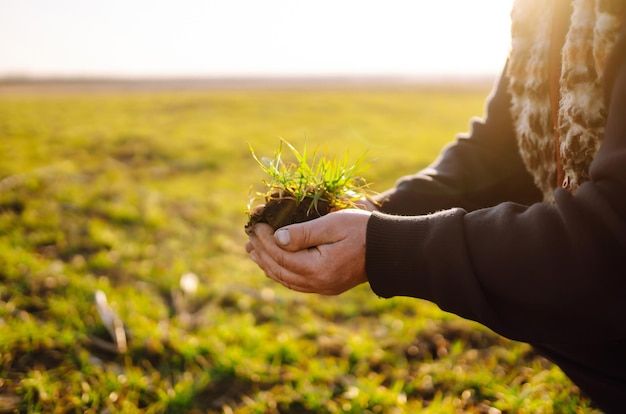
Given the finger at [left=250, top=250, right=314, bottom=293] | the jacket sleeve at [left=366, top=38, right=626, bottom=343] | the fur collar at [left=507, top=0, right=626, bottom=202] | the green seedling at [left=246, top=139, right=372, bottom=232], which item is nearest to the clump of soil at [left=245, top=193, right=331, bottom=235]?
the green seedling at [left=246, top=139, right=372, bottom=232]

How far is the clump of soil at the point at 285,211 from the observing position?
2061mm

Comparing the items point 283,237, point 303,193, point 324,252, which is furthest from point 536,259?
point 303,193

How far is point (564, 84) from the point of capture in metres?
1.80

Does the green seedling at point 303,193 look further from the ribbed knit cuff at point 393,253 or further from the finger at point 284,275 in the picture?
the ribbed knit cuff at point 393,253

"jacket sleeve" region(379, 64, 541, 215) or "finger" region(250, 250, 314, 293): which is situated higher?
"jacket sleeve" region(379, 64, 541, 215)

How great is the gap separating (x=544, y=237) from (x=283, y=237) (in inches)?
35.1

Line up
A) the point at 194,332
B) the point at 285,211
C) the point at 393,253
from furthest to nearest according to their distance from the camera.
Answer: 1. the point at 194,332
2. the point at 285,211
3. the point at 393,253

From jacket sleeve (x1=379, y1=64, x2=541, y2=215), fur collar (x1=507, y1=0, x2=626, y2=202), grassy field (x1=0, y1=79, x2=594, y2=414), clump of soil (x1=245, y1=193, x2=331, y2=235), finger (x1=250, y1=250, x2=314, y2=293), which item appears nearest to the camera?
fur collar (x1=507, y1=0, x2=626, y2=202)

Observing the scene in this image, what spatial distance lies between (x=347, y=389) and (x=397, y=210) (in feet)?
4.37

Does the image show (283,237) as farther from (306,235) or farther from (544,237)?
(544,237)

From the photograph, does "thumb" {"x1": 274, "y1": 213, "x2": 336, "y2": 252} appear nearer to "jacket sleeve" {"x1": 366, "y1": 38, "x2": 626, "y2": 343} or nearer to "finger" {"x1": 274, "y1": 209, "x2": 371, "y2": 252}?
"finger" {"x1": 274, "y1": 209, "x2": 371, "y2": 252}

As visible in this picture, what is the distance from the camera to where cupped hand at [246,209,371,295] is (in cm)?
177

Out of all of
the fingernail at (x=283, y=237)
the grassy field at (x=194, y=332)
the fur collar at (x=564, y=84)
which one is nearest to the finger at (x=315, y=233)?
the fingernail at (x=283, y=237)

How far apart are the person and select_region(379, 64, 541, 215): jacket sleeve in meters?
0.32
